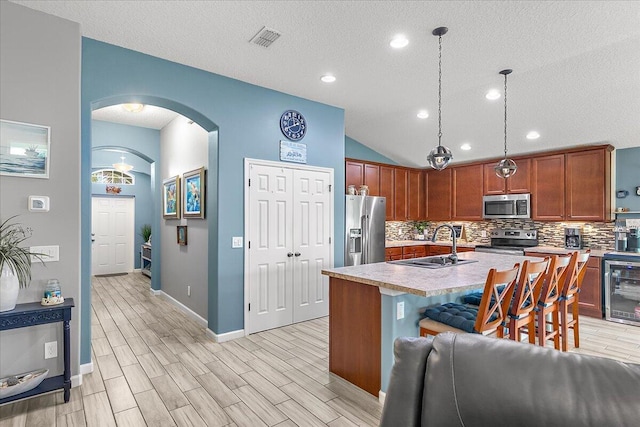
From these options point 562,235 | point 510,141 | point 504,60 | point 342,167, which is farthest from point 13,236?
point 562,235

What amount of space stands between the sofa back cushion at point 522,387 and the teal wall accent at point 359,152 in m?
5.46

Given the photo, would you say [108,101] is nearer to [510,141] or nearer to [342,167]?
[342,167]

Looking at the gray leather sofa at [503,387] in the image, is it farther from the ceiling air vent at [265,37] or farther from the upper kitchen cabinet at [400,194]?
the upper kitchen cabinet at [400,194]

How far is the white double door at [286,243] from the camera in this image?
4.05m

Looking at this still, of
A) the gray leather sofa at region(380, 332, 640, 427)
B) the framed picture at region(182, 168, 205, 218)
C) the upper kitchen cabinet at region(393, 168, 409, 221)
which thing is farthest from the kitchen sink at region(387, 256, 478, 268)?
the upper kitchen cabinet at region(393, 168, 409, 221)

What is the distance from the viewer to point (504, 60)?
3.39m

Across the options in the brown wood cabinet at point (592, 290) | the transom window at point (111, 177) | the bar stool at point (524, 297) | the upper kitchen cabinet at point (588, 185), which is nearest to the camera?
the bar stool at point (524, 297)

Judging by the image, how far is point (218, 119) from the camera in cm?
379

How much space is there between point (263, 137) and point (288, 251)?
4.65 ft

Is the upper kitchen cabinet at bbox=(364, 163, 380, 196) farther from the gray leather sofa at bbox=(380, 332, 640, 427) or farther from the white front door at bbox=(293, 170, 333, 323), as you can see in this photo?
the gray leather sofa at bbox=(380, 332, 640, 427)

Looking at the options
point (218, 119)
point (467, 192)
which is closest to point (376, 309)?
point (218, 119)

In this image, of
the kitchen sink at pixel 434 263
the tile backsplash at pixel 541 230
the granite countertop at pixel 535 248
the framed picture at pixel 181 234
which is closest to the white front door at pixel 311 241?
the kitchen sink at pixel 434 263

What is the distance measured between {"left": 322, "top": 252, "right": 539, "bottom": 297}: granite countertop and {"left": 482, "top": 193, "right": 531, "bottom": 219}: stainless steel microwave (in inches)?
109

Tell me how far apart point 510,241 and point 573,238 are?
92cm
